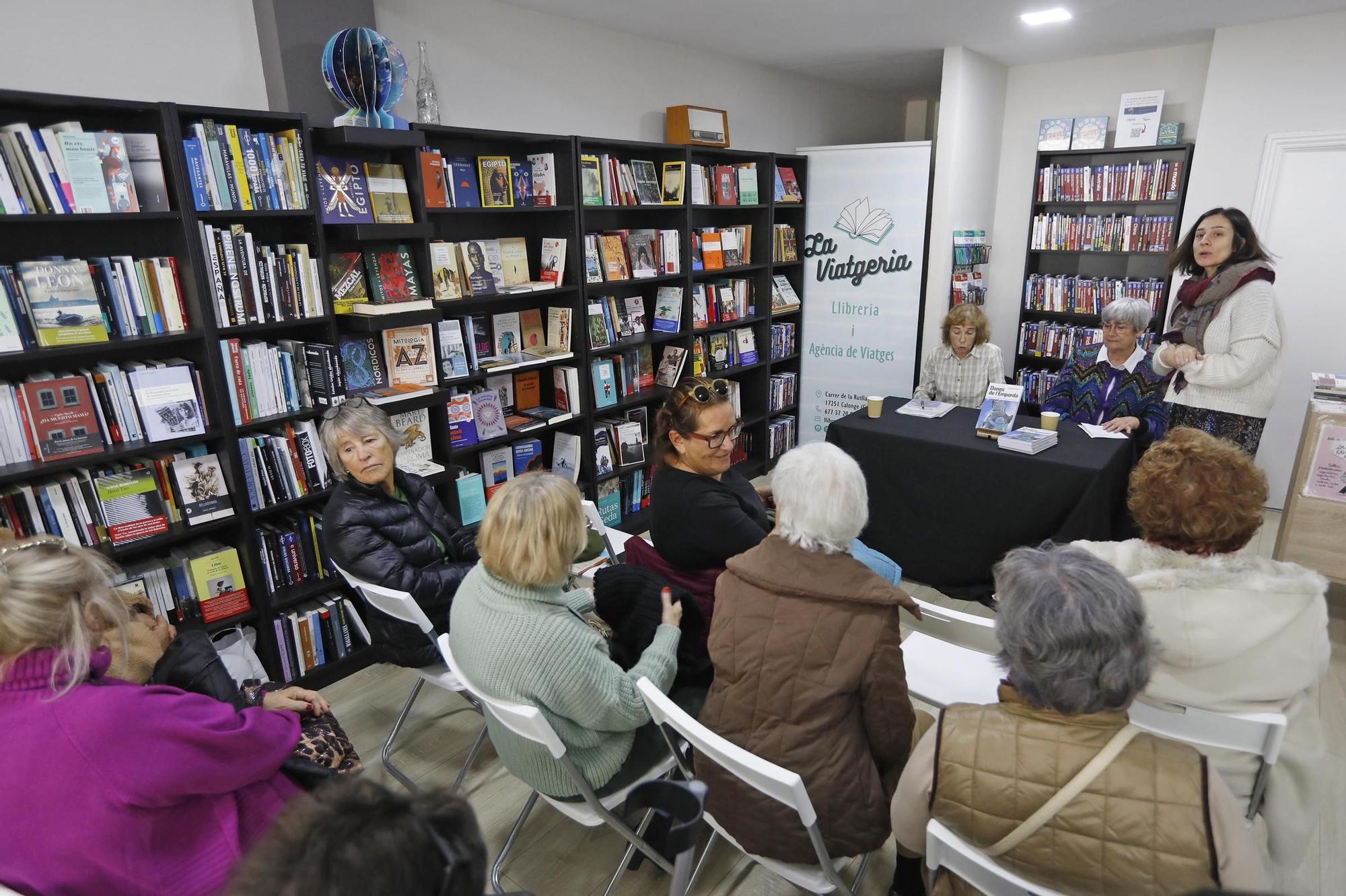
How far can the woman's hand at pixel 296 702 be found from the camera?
5.99 ft

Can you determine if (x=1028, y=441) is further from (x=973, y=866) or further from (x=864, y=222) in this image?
(x=864, y=222)

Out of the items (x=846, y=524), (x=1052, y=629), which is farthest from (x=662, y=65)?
(x=1052, y=629)

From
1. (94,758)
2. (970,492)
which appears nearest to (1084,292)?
(970,492)

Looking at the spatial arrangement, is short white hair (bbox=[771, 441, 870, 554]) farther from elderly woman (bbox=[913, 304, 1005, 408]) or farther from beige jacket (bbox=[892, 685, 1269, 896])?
elderly woman (bbox=[913, 304, 1005, 408])

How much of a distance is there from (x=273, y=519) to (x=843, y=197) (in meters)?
4.09

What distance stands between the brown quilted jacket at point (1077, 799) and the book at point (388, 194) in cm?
273

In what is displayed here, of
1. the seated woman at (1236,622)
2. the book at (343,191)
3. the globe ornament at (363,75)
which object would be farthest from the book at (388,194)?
the seated woman at (1236,622)

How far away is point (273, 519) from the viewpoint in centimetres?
293

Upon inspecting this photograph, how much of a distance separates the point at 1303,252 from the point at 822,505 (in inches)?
183

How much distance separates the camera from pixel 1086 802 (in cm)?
116

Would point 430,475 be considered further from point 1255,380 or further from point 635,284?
point 1255,380

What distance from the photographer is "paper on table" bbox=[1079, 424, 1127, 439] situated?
3.34 metres

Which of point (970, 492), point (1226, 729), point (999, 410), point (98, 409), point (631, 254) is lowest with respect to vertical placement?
point (970, 492)

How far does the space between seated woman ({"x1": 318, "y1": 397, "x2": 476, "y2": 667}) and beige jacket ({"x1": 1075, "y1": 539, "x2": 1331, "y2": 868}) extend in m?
1.89
